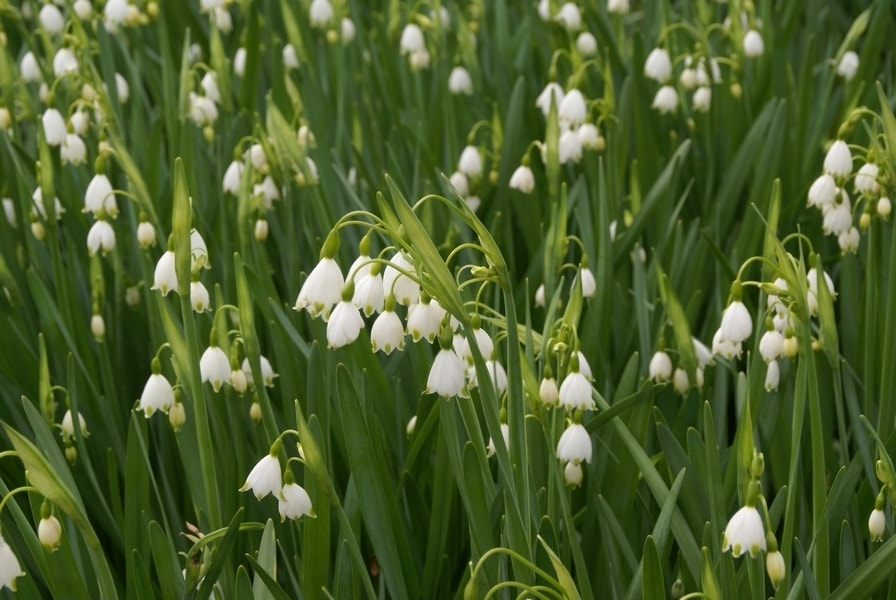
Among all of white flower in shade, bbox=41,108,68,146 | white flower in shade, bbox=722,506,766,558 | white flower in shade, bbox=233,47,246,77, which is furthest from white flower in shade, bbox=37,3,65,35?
white flower in shade, bbox=722,506,766,558

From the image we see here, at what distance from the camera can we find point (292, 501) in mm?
1687

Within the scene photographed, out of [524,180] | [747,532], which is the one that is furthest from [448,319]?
[524,180]

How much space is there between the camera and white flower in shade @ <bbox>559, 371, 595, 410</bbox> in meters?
1.78

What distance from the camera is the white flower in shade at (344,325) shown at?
1.54m

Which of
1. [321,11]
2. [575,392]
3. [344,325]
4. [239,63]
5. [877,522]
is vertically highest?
[321,11]

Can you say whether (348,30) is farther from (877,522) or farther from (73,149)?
(877,522)

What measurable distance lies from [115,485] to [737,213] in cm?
195

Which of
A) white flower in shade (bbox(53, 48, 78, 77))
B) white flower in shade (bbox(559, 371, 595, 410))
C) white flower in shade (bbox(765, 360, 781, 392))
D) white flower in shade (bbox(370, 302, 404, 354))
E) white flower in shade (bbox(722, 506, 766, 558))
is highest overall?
white flower in shade (bbox(53, 48, 78, 77))

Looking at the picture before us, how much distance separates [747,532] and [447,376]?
44 centimetres

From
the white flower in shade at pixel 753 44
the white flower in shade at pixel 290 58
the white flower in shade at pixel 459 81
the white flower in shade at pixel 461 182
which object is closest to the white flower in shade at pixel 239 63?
the white flower in shade at pixel 290 58

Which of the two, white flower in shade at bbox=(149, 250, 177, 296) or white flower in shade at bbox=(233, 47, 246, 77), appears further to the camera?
white flower in shade at bbox=(233, 47, 246, 77)

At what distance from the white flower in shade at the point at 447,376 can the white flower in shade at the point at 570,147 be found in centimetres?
165

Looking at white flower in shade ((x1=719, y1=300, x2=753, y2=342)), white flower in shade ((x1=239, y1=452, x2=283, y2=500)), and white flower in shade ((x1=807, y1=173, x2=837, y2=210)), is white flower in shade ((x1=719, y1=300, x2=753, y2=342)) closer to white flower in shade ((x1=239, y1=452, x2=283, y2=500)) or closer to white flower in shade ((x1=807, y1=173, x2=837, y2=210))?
white flower in shade ((x1=807, y1=173, x2=837, y2=210))

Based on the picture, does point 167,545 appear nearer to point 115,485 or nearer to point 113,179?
point 115,485
